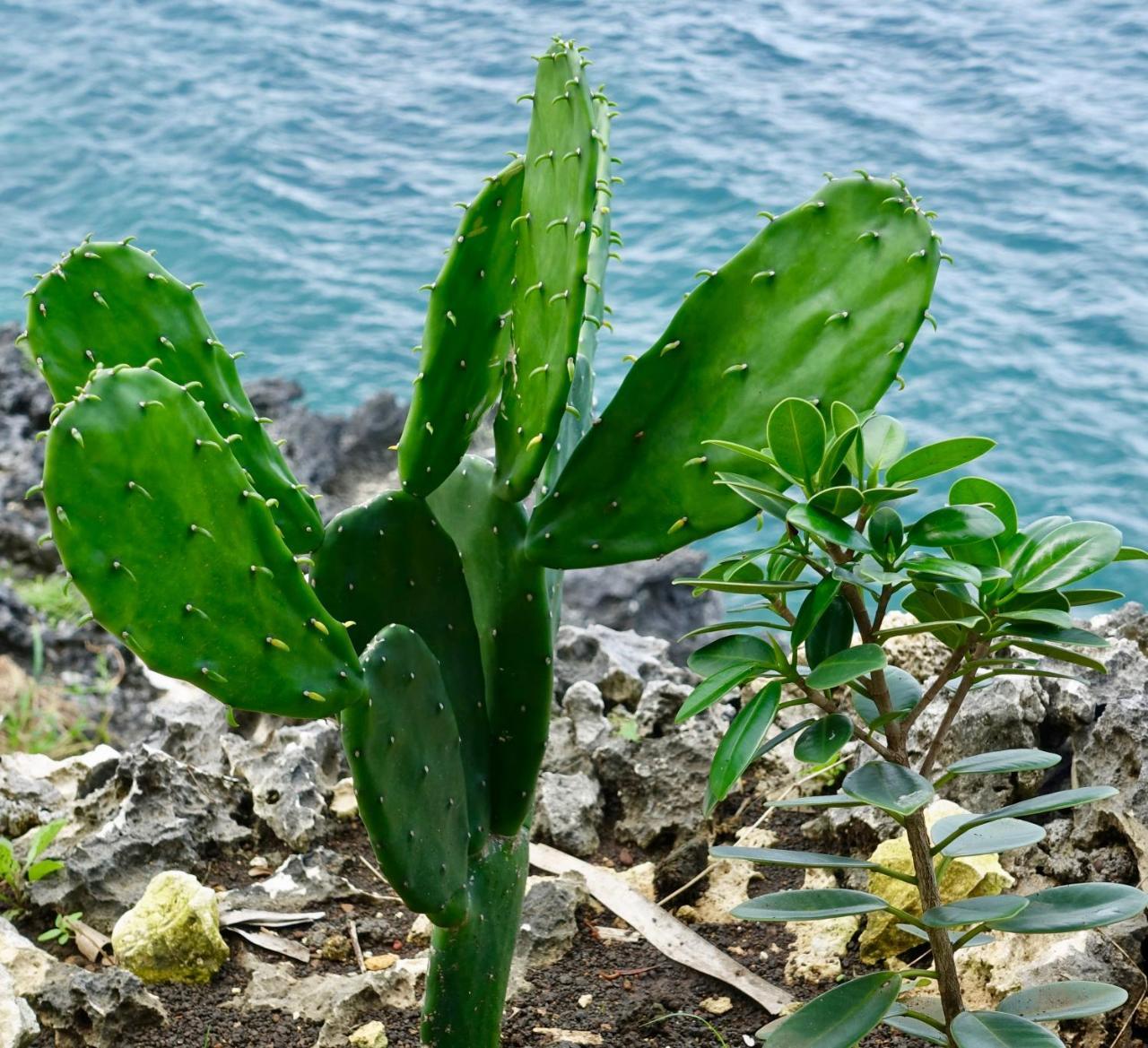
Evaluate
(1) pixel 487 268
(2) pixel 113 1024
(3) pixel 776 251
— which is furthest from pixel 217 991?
(3) pixel 776 251

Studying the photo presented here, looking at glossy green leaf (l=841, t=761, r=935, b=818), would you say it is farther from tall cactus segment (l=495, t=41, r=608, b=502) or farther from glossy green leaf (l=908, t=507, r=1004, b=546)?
tall cactus segment (l=495, t=41, r=608, b=502)

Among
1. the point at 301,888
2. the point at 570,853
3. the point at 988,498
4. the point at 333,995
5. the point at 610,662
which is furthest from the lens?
the point at 610,662

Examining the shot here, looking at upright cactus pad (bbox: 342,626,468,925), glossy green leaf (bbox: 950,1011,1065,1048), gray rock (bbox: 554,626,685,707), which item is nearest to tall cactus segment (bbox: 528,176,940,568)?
upright cactus pad (bbox: 342,626,468,925)

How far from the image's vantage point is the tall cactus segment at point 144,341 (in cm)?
136

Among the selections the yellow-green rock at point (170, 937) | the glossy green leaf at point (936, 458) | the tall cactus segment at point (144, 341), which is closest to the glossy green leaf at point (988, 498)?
the glossy green leaf at point (936, 458)

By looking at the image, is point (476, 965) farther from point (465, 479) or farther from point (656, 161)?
point (656, 161)

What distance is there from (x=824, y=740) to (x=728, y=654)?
0.39 ft

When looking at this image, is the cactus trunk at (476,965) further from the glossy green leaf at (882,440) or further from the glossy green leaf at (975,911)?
the glossy green leaf at (882,440)

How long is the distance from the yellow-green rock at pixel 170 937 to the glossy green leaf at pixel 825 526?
3.55 feet

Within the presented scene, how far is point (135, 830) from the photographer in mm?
1956

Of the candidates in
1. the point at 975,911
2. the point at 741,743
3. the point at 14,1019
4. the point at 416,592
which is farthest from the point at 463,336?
the point at 14,1019

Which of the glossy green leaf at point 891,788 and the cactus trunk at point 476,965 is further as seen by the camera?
the cactus trunk at point 476,965

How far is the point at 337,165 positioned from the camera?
8547 mm

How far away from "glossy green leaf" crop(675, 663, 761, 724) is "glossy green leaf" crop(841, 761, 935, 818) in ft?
0.41
